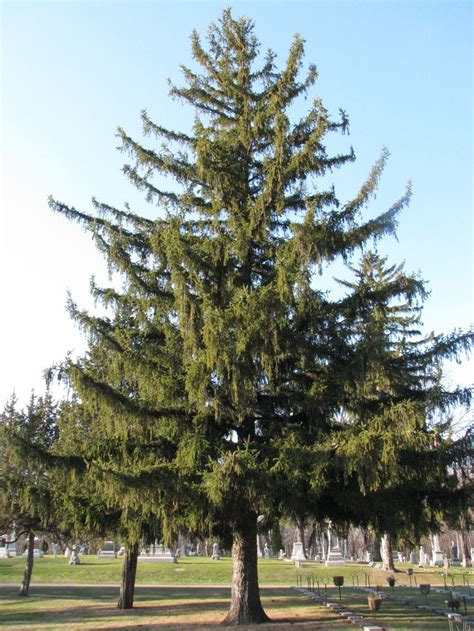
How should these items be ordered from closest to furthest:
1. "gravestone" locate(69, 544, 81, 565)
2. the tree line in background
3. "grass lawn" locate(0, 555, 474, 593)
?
the tree line in background → "grass lawn" locate(0, 555, 474, 593) → "gravestone" locate(69, 544, 81, 565)

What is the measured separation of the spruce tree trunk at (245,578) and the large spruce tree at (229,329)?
3cm

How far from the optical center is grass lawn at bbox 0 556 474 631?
13.0 meters

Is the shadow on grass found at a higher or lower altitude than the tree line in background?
lower

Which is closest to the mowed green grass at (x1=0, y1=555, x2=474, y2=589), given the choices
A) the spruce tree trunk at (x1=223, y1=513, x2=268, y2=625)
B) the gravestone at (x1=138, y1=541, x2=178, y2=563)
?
the gravestone at (x1=138, y1=541, x2=178, y2=563)

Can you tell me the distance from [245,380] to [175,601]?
11196 mm

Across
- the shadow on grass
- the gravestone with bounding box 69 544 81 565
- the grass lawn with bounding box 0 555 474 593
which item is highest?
the gravestone with bounding box 69 544 81 565

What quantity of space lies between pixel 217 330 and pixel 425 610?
34.4 feet

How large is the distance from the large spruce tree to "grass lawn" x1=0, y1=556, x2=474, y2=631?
2619 mm

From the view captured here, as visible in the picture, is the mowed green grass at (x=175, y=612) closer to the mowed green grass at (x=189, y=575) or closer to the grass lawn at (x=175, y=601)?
the grass lawn at (x=175, y=601)

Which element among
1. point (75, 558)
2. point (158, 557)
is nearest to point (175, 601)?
point (75, 558)

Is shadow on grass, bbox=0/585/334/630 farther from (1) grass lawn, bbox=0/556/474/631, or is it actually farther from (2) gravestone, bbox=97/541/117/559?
(2) gravestone, bbox=97/541/117/559

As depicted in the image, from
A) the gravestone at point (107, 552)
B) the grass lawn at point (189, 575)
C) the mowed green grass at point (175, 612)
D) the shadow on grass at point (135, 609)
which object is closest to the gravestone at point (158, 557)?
the grass lawn at point (189, 575)

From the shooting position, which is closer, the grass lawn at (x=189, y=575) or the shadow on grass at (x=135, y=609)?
the shadow on grass at (x=135, y=609)

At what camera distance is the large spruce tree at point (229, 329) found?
11.2 meters
